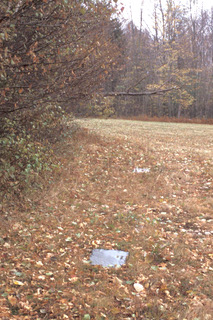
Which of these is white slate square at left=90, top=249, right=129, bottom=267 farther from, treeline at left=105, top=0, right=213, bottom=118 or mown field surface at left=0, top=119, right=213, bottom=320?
treeline at left=105, top=0, right=213, bottom=118

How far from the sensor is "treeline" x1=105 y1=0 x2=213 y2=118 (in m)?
28.4

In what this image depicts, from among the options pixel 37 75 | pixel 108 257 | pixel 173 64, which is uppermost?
pixel 173 64

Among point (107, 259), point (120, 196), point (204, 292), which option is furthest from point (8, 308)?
point (120, 196)

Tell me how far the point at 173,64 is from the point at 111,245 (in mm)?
27810

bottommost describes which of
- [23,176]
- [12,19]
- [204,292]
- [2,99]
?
[204,292]

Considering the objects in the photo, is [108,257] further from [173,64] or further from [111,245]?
[173,64]

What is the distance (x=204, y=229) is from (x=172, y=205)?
1212 mm

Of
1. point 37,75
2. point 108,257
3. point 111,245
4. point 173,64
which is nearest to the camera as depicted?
point 108,257

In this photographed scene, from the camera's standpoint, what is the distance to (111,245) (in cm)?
488

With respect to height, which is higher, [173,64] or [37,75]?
[173,64]

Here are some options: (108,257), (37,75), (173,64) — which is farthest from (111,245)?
(173,64)

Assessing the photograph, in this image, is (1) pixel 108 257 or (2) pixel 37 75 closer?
(1) pixel 108 257

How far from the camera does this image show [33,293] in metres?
3.61

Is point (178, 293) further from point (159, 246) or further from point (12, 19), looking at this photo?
point (12, 19)
